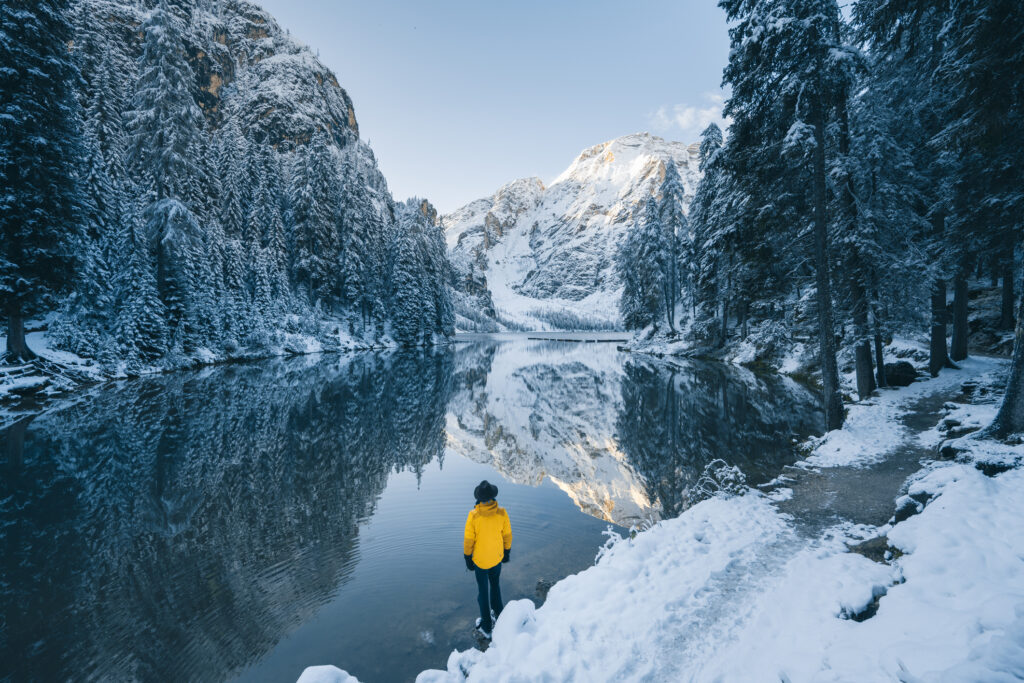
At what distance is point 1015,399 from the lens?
7.48 meters

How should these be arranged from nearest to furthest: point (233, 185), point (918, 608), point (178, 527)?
point (918, 608) < point (178, 527) < point (233, 185)

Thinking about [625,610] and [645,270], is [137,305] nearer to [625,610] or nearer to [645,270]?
[625,610]

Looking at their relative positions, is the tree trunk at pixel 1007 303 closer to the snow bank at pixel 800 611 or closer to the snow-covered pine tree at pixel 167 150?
the snow bank at pixel 800 611

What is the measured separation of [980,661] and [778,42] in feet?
44.2

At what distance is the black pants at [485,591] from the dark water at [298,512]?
36 centimetres

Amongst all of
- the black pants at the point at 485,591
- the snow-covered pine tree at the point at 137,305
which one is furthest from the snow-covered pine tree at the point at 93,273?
the black pants at the point at 485,591

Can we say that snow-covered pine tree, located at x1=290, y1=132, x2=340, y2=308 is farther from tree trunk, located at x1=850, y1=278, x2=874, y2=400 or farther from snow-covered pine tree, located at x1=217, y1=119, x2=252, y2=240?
tree trunk, located at x1=850, y1=278, x2=874, y2=400

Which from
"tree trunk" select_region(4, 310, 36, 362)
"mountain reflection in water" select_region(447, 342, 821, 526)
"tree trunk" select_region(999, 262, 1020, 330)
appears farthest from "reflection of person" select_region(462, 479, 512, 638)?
"tree trunk" select_region(4, 310, 36, 362)

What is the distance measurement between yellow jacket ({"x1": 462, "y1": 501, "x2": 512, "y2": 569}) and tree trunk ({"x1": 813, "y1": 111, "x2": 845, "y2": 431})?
11.1 meters

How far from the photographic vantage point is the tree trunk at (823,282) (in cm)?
1160

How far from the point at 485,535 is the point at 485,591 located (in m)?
0.75

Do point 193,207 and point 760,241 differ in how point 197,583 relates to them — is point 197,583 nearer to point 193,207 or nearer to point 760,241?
point 760,241

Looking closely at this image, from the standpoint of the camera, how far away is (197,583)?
22.1ft

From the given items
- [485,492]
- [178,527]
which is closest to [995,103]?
[485,492]
